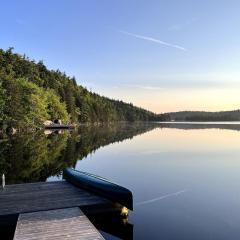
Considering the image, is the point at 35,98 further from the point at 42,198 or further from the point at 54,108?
the point at 42,198

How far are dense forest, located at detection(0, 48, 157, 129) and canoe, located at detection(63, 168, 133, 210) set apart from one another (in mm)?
44605

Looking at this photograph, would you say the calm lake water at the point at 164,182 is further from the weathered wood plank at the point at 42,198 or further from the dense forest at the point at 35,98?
the dense forest at the point at 35,98

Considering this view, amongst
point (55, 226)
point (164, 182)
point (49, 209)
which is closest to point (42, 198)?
point (49, 209)

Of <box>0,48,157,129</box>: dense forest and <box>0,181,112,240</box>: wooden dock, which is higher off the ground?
<box>0,48,157,129</box>: dense forest

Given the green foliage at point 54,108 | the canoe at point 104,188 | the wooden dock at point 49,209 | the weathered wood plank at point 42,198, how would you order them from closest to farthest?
the wooden dock at point 49,209
the weathered wood plank at point 42,198
the canoe at point 104,188
the green foliage at point 54,108

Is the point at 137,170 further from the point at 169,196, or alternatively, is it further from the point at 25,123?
the point at 25,123

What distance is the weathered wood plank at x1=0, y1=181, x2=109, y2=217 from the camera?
49.5 feet

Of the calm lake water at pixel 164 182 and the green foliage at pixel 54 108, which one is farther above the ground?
the green foliage at pixel 54 108

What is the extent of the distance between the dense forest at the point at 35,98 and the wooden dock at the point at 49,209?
4460cm

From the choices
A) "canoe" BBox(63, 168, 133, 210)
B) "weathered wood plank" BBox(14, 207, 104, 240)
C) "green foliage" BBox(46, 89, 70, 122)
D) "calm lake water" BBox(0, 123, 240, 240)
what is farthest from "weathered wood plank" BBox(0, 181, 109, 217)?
"green foliage" BBox(46, 89, 70, 122)

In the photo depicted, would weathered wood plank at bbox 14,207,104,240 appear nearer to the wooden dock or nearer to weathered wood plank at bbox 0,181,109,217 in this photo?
the wooden dock

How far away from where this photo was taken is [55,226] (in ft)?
41.4

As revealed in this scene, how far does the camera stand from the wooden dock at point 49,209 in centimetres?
1193

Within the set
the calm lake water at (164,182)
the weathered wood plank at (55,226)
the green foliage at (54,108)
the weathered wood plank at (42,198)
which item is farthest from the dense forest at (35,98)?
the weathered wood plank at (55,226)
